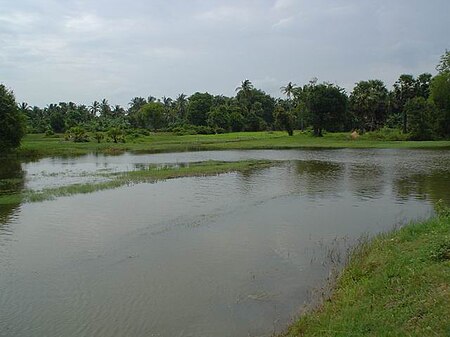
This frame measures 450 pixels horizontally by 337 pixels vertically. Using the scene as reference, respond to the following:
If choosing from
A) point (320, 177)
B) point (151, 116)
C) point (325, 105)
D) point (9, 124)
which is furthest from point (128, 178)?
point (151, 116)

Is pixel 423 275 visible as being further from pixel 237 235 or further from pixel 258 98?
pixel 258 98

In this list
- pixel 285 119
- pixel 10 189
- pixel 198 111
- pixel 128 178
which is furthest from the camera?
pixel 198 111

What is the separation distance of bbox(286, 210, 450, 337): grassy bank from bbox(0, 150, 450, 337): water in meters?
1.15

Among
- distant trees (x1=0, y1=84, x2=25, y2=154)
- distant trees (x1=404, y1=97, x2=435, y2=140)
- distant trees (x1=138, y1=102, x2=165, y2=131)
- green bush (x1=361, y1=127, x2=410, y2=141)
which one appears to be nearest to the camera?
distant trees (x1=0, y1=84, x2=25, y2=154)

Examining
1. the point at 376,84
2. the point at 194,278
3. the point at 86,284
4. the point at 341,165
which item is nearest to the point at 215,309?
the point at 194,278

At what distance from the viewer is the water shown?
10.2 meters

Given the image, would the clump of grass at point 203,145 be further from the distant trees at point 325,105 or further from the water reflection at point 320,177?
the water reflection at point 320,177

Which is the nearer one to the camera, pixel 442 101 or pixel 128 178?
pixel 128 178

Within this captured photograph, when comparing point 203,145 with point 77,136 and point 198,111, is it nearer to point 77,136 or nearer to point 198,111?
point 77,136

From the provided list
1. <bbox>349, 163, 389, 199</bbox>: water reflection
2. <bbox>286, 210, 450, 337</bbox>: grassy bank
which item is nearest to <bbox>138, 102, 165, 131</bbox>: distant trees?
<bbox>349, 163, 389, 199</bbox>: water reflection

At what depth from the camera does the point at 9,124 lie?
5431 cm

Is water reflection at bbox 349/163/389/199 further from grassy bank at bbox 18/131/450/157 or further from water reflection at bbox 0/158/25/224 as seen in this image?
grassy bank at bbox 18/131/450/157

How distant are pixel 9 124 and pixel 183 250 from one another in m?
47.3

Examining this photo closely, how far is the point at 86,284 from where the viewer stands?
40.4ft
